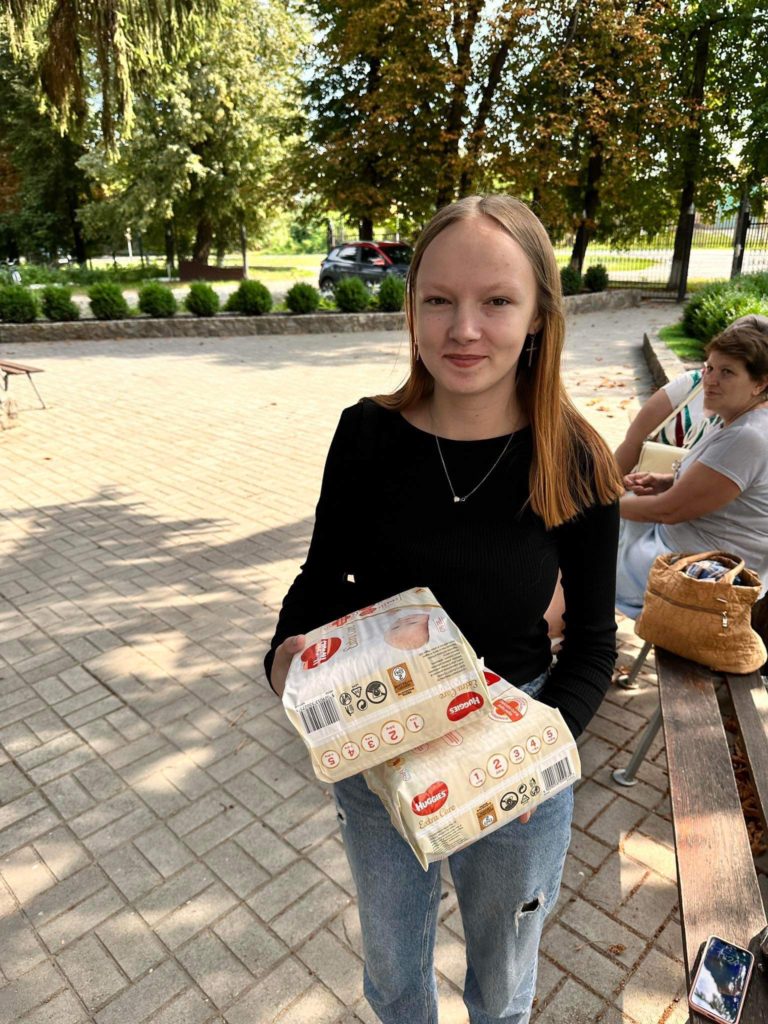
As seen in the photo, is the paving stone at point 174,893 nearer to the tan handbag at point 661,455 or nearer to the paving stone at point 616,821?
the paving stone at point 616,821

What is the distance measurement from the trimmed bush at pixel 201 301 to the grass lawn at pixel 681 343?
399 inches

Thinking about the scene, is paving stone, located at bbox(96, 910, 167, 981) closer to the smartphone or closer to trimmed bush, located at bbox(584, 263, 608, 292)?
the smartphone

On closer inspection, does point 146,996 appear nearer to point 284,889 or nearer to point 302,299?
point 284,889

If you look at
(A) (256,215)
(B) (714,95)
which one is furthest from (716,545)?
(A) (256,215)

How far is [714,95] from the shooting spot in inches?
858

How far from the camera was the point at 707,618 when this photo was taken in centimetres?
250

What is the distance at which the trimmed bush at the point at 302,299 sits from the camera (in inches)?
674

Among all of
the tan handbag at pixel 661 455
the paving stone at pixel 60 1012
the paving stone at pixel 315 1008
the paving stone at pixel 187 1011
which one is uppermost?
the tan handbag at pixel 661 455

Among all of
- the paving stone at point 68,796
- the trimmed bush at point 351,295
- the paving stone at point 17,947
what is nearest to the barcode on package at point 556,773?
the paving stone at point 17,947

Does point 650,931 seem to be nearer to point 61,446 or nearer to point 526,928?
point 526,928

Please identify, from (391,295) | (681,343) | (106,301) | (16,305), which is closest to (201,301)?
(106,301)

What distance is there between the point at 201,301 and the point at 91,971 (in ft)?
52.5

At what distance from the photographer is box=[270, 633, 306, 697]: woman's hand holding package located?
1.48 meters

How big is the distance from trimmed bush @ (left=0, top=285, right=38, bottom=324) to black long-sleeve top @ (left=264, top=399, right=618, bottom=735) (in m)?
16.3
